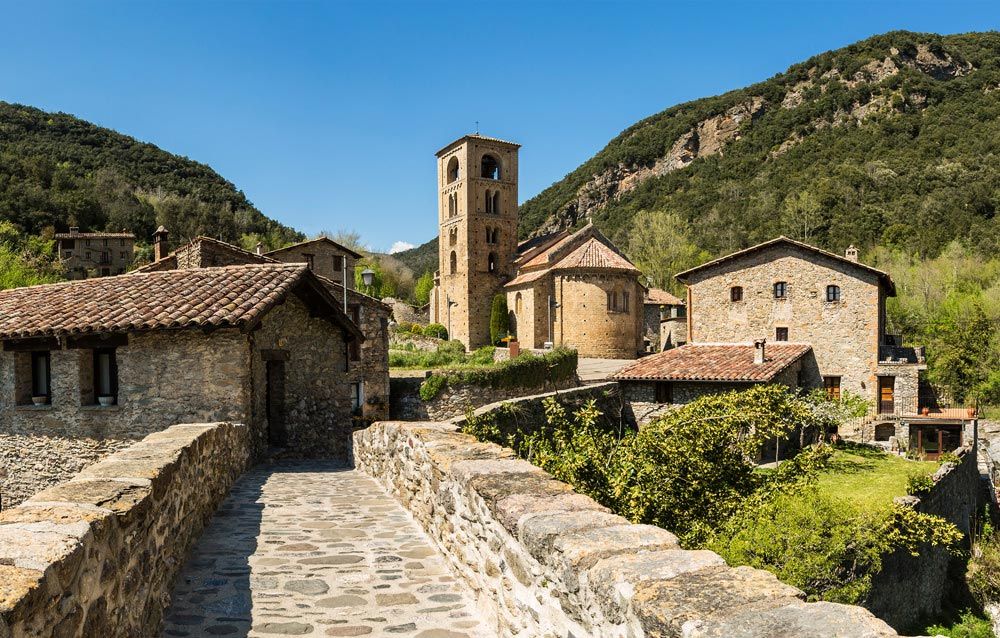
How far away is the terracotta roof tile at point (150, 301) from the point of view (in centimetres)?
1066

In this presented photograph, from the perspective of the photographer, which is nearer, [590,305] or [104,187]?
[590,305]

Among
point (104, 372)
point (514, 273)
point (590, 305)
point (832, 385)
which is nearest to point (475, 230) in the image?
point (514, 273)

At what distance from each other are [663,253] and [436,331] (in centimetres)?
2700

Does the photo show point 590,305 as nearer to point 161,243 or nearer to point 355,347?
point 355,347

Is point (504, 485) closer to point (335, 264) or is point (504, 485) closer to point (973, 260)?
point (335, 264)

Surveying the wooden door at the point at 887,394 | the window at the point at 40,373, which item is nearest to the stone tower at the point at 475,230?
the wooden door at the point at 887,394

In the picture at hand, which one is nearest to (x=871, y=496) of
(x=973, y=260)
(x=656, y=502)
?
(x=656, y=502)

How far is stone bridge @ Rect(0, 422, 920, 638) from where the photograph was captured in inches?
95.9

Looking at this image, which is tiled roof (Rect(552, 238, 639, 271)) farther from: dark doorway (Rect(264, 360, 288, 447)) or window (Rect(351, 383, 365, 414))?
dark doorway (Rect(264, 360, 288, 447))

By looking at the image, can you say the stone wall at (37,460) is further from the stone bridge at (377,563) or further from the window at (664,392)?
the window at (664,392)

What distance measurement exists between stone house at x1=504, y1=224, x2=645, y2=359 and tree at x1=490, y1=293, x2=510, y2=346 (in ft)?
12.5

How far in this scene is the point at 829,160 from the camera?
263ft

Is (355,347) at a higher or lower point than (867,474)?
higher

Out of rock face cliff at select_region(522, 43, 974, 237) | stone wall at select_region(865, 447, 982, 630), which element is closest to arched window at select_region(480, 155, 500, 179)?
stone wall at select_region(865, 447, 982, 630)
